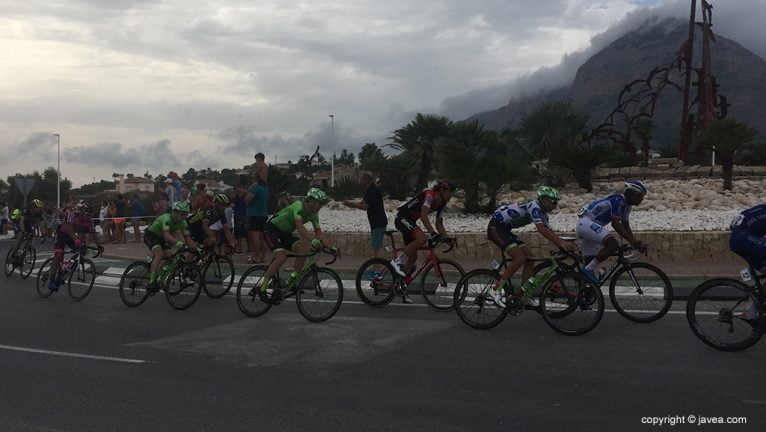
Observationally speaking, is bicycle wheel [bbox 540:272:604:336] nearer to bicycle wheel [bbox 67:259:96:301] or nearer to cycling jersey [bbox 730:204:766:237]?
cycling jersey [bbox 730:204:766:237]

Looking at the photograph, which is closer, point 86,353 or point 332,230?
point 86,353

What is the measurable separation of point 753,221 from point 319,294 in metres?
4.95

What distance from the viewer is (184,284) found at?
930 cm

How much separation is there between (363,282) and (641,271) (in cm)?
373

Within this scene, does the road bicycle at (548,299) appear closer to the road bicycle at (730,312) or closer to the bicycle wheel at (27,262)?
the road bicycle at (730,312)

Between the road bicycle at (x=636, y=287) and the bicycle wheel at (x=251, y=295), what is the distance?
3.64 meters

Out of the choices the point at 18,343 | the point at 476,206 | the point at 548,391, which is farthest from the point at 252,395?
the point at 476,206

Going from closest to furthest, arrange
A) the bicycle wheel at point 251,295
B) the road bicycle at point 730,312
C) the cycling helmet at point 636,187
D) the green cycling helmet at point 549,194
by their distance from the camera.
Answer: the road bicycle at point 730,312 < the green cycling helmet at point 549,194 < the cycling helmet at point 636,187 < the bicycle wheel at point 251,295

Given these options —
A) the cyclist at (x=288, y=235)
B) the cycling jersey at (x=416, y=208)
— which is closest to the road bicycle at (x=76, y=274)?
the cyclist at (x=288, y=235)

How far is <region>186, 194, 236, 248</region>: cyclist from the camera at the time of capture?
9.90 meters

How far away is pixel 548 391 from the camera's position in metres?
4.90

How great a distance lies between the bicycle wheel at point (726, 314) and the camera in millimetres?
5891

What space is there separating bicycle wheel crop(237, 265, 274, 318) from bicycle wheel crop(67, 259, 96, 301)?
3.44 meters

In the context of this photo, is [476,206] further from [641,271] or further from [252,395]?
[252,395]
